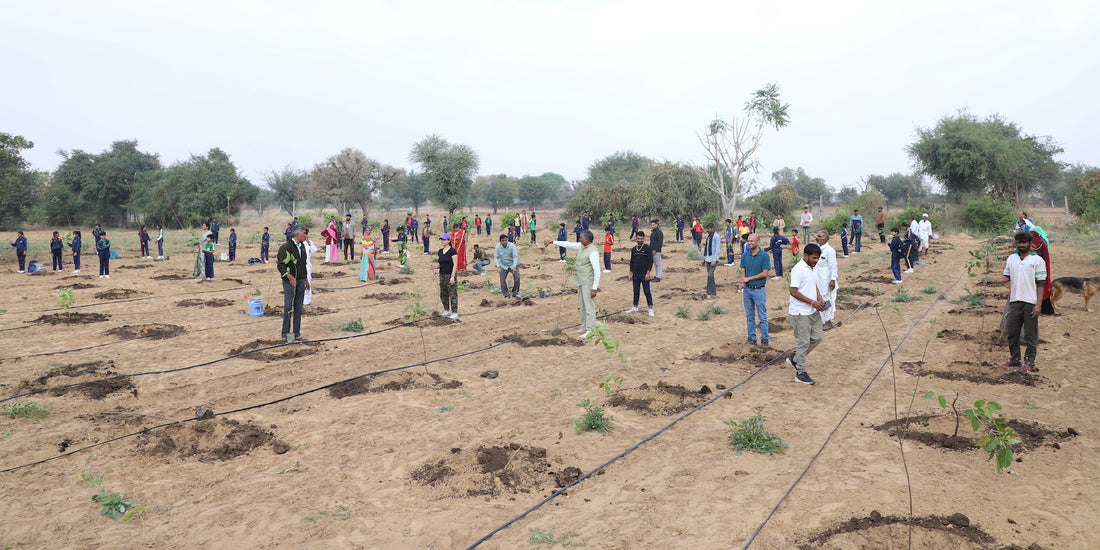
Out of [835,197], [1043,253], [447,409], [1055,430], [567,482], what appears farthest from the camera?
[835,197]

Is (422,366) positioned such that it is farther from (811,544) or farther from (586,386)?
(811,544)

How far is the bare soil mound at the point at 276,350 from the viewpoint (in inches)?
361

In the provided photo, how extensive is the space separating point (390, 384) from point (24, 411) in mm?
3816

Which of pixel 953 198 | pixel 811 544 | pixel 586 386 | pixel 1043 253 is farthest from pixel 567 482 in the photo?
pixel 953 198

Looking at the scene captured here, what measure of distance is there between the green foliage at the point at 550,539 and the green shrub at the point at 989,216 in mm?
34528

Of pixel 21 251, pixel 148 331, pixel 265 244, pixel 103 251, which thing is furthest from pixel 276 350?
pixel 21 251

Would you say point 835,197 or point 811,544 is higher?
point 835,197

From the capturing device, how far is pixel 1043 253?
8250 millimetres

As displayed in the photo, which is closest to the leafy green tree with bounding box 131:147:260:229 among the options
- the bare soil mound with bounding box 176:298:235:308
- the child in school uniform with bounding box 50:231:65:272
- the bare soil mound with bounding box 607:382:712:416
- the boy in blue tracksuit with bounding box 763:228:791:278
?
the child in school uniform with bounding box 50:231:65:272

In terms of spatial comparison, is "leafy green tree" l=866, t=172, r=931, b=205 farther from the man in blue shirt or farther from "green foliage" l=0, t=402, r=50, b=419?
"green foliage" l=0, t=402, r=50, b=419

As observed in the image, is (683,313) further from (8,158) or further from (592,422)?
(8,158)

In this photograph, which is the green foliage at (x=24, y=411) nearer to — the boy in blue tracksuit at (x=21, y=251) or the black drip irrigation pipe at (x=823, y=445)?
the black drip irrigation pipe at (x=823, y=445)

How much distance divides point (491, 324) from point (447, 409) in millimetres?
5086

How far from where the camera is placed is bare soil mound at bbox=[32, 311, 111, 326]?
11.9 m
